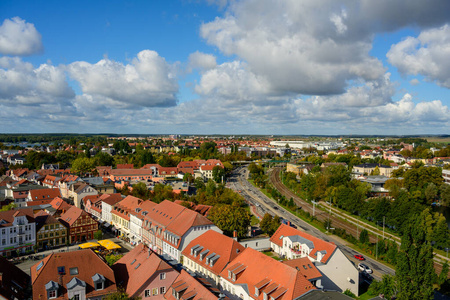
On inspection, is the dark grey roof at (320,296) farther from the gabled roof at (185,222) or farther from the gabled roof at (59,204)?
the gabled roof at (59,204)

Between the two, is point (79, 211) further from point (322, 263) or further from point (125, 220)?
point (322, 263)

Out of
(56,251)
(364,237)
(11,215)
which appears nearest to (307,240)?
(364,237)

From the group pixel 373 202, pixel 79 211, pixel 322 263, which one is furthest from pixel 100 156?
pixel 322 263

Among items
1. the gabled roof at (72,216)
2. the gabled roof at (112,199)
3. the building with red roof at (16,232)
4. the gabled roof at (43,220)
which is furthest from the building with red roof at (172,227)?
the building with red roof at (16,232)

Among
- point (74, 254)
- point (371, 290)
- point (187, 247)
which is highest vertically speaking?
point (74, 254)

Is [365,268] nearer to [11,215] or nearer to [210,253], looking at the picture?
[210,253]

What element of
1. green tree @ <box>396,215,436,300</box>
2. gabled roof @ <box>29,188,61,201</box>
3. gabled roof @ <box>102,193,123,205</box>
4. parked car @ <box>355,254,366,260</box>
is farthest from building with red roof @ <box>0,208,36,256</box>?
green tree @ <box>396,215,436,300</box>
